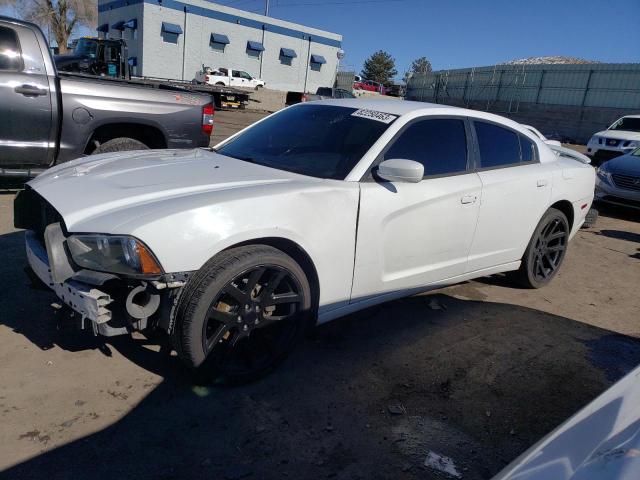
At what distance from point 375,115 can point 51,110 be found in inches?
153

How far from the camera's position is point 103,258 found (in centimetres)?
245

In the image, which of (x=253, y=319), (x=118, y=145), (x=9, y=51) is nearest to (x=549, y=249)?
(x=253, y=319)

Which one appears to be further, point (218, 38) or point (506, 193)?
point (218, 38)

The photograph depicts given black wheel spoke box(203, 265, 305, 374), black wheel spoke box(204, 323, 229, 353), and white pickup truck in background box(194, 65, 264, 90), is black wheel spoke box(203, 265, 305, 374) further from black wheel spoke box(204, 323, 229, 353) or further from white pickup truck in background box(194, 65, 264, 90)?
white pickup truck in background box(194, 65, 264, 90)

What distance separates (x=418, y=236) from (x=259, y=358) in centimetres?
132

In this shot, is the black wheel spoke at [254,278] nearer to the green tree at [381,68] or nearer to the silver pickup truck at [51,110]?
the silver pickup truck at [51,110]

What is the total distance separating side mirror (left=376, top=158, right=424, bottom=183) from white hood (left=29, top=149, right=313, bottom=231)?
52 centimetres

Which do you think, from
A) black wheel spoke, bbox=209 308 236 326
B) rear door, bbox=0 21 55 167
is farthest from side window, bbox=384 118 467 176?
rear door, bbox=0 21 55 167

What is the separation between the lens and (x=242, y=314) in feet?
9.04

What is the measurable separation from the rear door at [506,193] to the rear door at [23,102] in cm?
452

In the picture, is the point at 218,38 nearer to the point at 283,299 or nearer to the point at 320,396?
the point at 283,299

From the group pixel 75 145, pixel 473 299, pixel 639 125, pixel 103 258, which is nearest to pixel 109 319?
pixel 103 258

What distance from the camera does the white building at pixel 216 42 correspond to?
40.2 m

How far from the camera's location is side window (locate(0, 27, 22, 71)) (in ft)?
18.0
